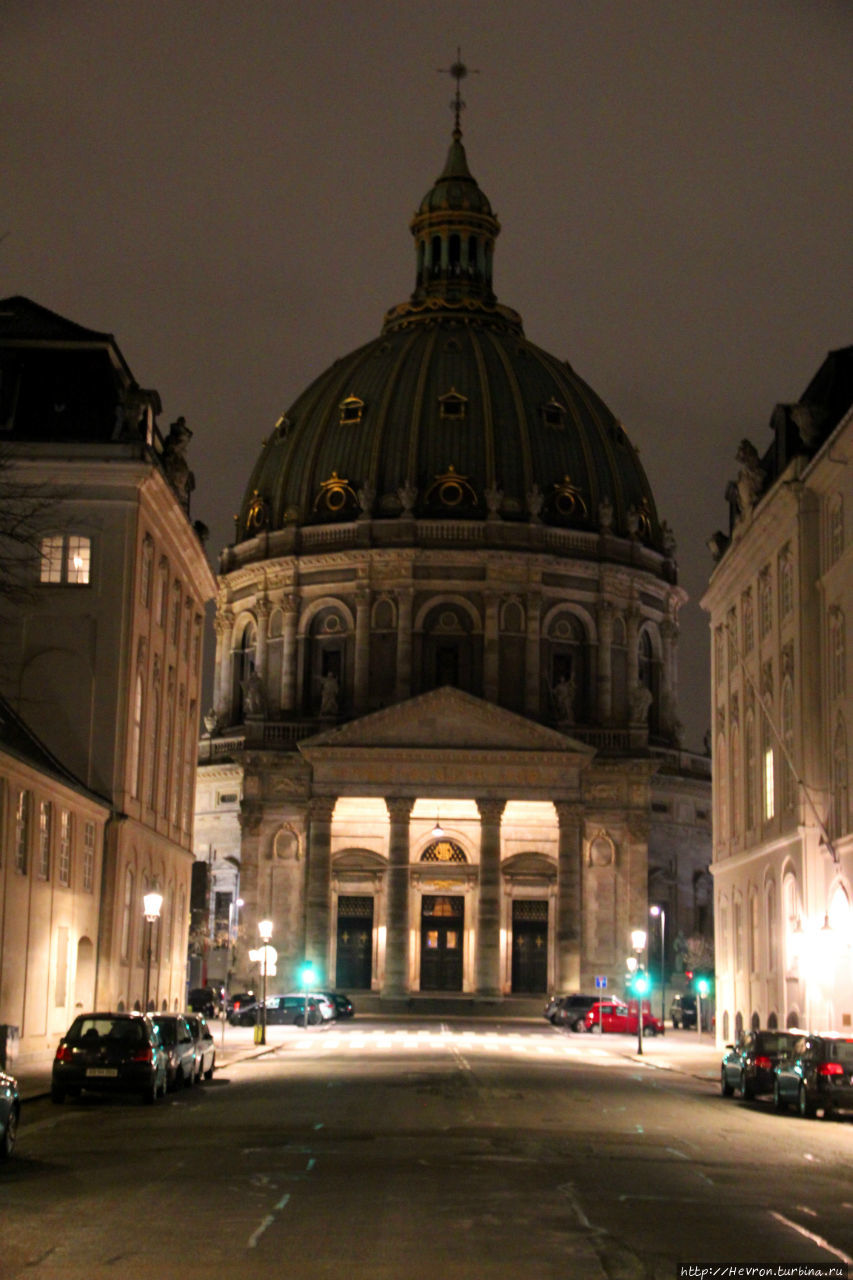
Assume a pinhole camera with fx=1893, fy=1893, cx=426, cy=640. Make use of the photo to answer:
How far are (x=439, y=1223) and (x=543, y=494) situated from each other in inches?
3922

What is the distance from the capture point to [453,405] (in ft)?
381

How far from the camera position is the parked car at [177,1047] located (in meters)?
33.9

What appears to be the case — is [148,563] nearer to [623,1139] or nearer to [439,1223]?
[623,1139]

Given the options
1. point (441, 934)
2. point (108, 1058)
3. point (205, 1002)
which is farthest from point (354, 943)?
point (108, 1058)

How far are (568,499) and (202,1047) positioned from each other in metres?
80.5

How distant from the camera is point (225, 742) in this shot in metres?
115

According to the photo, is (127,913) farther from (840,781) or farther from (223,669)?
(223,669)

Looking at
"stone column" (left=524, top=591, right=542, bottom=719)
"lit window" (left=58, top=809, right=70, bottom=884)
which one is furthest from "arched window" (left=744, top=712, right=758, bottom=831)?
"stone column" (left=524, top=591, right=542, bottom=719)

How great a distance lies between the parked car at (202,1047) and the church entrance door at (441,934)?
208ft

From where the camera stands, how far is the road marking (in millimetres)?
14500

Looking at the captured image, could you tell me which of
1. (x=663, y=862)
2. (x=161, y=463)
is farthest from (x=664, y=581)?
(x=161, y=463)

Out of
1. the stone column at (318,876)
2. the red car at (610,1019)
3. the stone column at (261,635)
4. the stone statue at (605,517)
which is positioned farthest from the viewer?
the stone column at (261,635)

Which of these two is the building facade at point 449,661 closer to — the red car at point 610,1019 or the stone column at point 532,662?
the stone column at point 532,662

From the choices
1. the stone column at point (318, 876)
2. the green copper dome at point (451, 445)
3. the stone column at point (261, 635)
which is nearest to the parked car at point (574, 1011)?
the stone column at point (318, 876)
